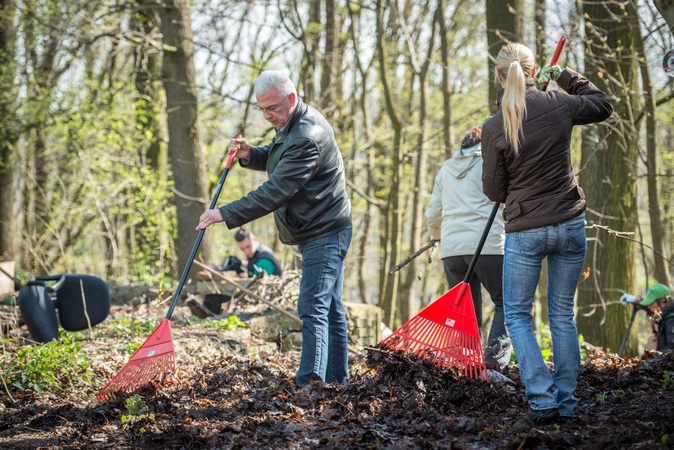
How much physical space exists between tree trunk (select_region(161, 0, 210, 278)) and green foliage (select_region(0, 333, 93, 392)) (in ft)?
15.6

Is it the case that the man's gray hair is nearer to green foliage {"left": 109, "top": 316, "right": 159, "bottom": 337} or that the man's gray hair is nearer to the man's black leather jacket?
the man's black leather jacket

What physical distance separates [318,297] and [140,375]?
134cm

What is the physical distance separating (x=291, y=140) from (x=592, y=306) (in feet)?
16.2

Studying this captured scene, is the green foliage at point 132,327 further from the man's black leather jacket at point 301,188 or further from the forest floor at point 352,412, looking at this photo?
the man's black leather jacket at point 301,188

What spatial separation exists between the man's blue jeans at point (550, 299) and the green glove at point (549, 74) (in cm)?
77

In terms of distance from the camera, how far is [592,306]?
7.93 meters

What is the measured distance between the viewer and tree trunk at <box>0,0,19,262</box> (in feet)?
47.7

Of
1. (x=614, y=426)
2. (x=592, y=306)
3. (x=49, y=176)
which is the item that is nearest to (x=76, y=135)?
(x=49, y=176)

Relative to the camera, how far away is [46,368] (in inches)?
205

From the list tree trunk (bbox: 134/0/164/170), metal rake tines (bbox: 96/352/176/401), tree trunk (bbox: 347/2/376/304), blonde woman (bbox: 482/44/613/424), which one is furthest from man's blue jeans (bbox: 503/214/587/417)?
tree trunk (bbox: 134/0/164/170)

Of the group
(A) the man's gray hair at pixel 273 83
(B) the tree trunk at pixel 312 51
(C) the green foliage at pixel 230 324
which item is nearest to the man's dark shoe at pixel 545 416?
(A) the man's gray hair at pixel 273 83

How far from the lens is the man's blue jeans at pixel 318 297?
4.55m

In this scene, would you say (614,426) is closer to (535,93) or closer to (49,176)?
(535,93)

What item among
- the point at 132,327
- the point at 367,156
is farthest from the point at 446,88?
the point at 132,327
